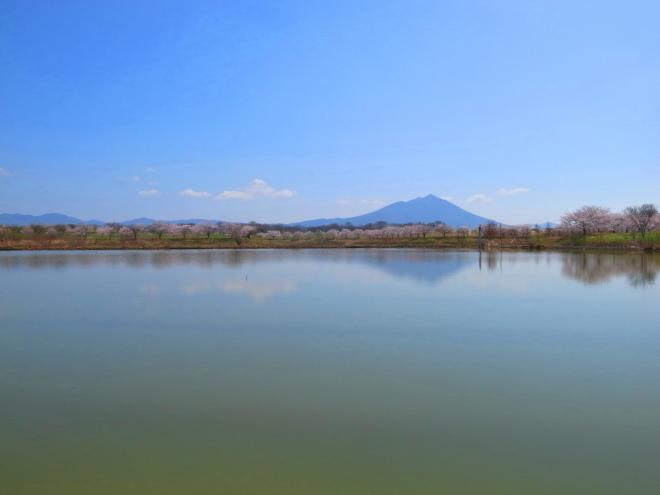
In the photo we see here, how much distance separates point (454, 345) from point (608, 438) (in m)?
2.66

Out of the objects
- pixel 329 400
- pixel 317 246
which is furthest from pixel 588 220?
pixel 329 400

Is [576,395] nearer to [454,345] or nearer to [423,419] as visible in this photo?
[423,419]

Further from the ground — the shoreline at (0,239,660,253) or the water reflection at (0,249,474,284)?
the shoreline at (0,239,660,253)

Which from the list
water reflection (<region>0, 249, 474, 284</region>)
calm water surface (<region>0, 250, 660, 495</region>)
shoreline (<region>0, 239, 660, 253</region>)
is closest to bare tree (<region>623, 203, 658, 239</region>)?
shoreline (<region>0, 239, 660, 253</region>)

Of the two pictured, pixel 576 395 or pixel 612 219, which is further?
pixel 612 219

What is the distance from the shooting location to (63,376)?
4656mm

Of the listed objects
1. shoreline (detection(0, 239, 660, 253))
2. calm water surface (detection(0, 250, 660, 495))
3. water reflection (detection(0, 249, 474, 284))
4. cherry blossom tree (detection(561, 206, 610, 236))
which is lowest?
calm water surface (detection(0, 250, 660, 495))

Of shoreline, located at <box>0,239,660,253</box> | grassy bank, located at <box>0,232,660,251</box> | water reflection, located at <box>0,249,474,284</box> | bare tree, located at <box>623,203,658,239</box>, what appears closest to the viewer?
water reflection, located at <box>0,249,474,284</box>

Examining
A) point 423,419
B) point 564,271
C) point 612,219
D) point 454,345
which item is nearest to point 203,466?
point 423,419

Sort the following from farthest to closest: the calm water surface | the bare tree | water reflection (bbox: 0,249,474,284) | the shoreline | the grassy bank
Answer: the bare tree, the grassy bank, the shoreline, water reflection (bbox: 0,249,474,284), the calm water surface

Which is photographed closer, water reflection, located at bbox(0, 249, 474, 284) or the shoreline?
water reflection, located at bbox(0, 249, 474, 284)

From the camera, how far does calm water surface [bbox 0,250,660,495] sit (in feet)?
9.12

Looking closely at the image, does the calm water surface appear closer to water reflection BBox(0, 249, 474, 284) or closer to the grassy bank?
water reflection BBox(0, 249, 474, 284)

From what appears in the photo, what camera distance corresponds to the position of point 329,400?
3.97 m
